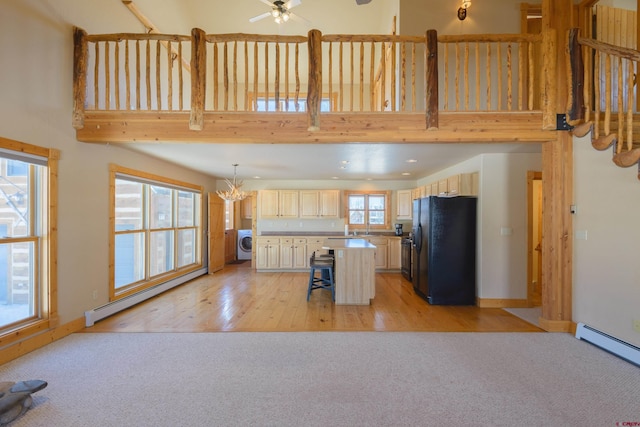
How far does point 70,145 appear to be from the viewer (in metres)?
3.23

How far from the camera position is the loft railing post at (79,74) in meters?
3.22

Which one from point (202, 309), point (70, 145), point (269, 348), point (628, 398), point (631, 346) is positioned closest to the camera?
point (628, 398)

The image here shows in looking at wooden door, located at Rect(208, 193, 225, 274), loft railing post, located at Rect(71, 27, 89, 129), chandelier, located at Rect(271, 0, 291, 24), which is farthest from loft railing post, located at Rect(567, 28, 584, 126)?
wooden door, located at Rect(208, 193, 225, 274)

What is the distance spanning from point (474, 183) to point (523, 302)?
1.97 m

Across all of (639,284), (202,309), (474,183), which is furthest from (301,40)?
(639,284)

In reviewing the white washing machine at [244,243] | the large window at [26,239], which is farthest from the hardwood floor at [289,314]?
the white washing machine at [244,243]

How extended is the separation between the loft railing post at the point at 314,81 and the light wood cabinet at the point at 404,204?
421cm

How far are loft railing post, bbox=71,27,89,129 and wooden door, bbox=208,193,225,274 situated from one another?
3.55 meters

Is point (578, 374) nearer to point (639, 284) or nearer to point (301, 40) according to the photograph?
point (639, 284)

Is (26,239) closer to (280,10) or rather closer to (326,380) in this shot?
(326,380)

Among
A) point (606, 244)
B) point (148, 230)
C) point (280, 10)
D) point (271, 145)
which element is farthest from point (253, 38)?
point (606, 244)

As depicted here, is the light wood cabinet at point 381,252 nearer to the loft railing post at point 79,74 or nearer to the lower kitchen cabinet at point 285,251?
the lower kitchen cabinet at point 285,251

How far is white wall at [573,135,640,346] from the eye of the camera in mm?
2732

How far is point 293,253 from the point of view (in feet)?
23.0
